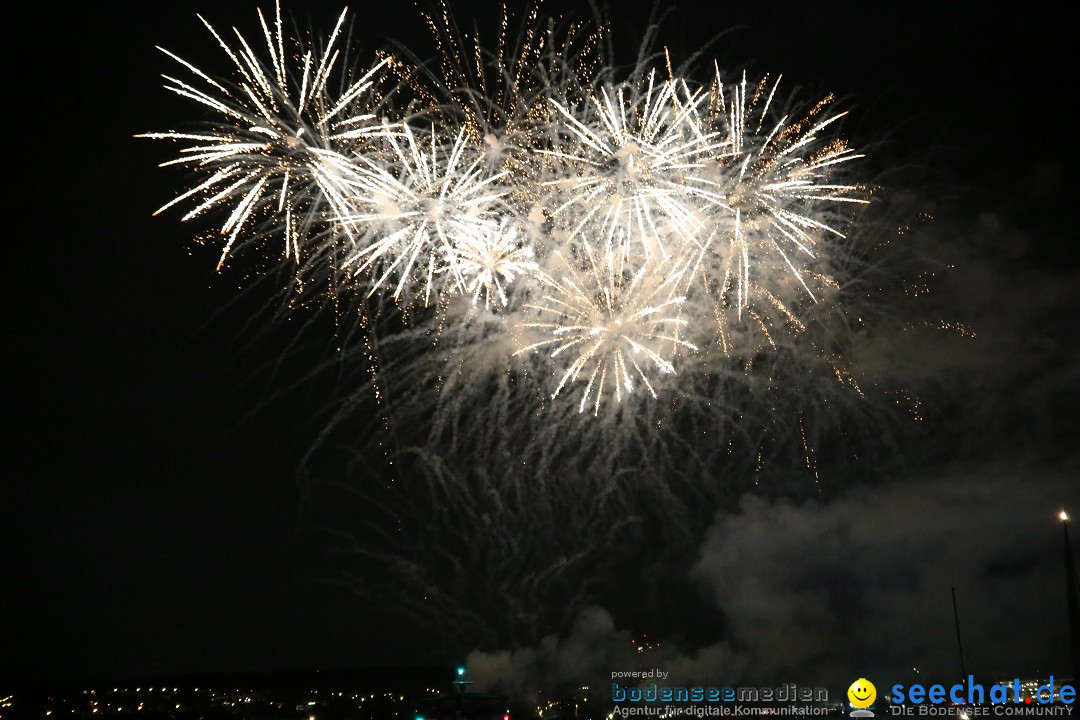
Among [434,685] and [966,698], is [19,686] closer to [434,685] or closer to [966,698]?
[434,685]

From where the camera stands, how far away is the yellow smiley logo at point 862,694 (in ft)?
108

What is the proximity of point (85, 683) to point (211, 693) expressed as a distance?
4795 centimetres

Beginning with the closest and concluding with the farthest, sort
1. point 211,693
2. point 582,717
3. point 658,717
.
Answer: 1. point 658,717
2. point 582,717
3. point 211,693

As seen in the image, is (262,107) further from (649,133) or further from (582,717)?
(582,717)

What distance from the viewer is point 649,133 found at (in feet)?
53.8

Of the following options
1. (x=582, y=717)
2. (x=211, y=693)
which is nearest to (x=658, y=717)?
(x=582, y=717)

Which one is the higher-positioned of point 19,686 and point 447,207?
point 447,207

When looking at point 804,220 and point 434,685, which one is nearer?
point 804,220

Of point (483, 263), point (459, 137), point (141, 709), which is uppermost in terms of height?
point (459, 137)

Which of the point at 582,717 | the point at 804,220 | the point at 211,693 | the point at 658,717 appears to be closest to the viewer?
the point at 804,220

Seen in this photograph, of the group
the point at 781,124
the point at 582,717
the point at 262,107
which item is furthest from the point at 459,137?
the point at 582,717

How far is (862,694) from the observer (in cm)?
3369

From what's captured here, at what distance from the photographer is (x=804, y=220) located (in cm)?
1714

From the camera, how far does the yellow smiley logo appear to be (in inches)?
1296
